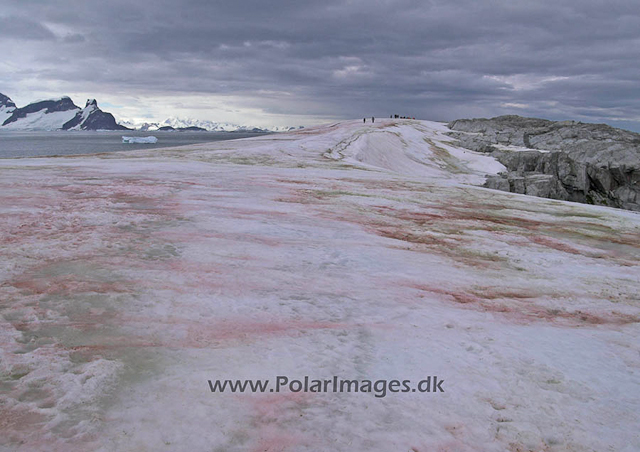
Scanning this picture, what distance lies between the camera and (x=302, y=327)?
550 cm

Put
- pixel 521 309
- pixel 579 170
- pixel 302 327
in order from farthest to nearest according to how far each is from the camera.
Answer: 1. pixel 579 170
2. pixel 521 309
3. pixel 302 327

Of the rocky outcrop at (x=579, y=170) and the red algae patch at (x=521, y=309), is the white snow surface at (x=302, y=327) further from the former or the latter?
the rocky outcrop at (x=579, y=170)

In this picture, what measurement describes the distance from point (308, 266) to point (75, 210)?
633cm

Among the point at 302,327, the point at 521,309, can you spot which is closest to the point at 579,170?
the point at 521,309

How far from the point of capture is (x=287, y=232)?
9.81m

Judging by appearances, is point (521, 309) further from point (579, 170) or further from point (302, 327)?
point (579, 170)

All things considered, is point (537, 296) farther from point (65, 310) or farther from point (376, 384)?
point (65, 310)

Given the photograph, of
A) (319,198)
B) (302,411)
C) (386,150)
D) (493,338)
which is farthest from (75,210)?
(386,150)

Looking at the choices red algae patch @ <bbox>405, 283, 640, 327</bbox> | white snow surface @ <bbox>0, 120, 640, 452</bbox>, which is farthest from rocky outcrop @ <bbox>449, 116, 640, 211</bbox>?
red algae patch @ <bbox>405, 283, 640, 327</bbox>

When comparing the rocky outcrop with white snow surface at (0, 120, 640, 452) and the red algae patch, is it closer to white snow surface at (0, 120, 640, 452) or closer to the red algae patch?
white snow surface at (0, 120, 640, 452)

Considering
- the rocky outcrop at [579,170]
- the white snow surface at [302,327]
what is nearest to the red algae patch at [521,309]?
the white snow surface at [302,327]

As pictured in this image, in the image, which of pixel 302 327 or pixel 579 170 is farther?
pixel 579 170

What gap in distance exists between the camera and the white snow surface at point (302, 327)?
12.2 ft

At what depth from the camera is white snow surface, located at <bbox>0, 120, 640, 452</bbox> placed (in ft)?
12.2
